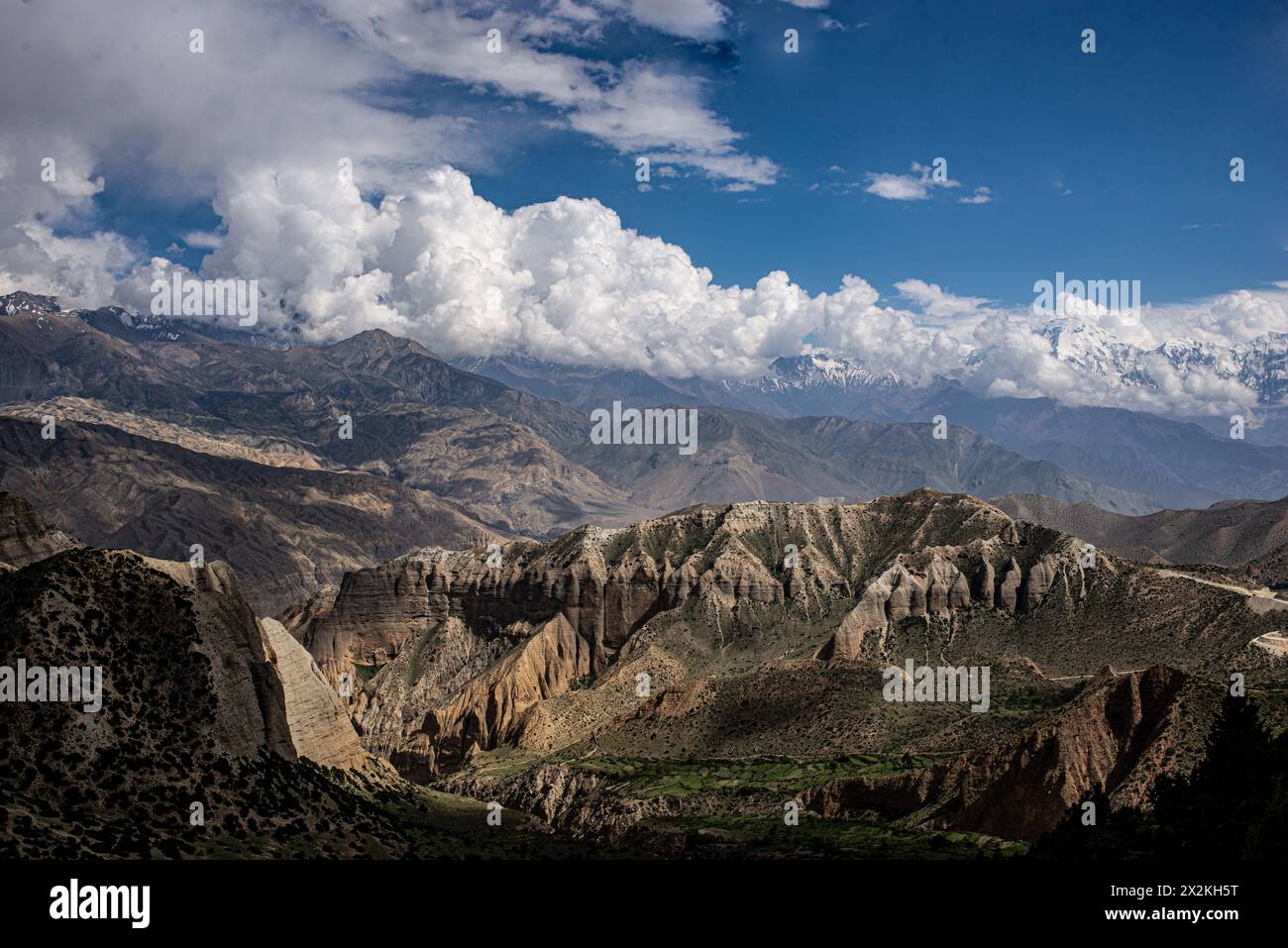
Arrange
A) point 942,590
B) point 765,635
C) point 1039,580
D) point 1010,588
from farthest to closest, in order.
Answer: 1. point 765,635
2. point 942,590
3. point 1010,588
4. point 1039,580

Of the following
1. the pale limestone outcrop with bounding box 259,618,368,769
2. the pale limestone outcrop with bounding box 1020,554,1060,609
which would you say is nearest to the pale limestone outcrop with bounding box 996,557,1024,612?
the pale limestone outcrop with bounding box 1020,554,1060,609

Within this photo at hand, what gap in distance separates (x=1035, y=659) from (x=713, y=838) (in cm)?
8546

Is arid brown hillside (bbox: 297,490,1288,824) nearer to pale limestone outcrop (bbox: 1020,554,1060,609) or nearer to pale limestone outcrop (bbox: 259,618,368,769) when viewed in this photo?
pale limestone outcrop (bbox: 1020,554,1060,609)

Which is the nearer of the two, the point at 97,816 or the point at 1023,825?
the point at 97,816

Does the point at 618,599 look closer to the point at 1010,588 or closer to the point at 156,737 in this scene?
the point at 1010,588

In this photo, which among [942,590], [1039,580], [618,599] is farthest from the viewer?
[618,599]

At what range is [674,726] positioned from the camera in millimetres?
118438

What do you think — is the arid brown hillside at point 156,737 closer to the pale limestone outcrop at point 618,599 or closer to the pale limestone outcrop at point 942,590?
the pale limestone outcrop at point 618,599

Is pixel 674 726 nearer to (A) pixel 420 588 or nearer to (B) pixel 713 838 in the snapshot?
(B) pixel 713 838

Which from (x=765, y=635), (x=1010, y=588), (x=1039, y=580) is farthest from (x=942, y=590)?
(x=765, y=635)

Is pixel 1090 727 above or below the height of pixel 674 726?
above

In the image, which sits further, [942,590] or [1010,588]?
[942,590]
